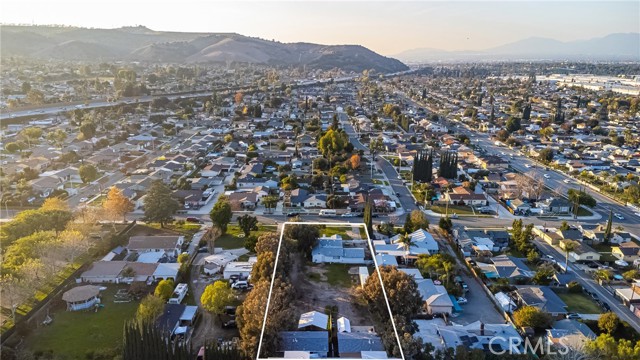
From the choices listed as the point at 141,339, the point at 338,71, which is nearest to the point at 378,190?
the point at 141,339

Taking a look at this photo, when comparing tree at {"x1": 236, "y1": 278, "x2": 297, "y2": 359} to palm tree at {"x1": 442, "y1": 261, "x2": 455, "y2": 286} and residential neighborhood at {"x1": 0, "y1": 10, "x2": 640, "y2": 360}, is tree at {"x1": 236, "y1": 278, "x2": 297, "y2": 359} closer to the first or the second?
residential neighborhood at {"x1": 0, "y1": 10, "x2": 640, "y2": 360}

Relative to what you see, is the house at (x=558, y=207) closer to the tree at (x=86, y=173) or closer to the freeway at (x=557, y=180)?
the freeway at (x=557, y=180)

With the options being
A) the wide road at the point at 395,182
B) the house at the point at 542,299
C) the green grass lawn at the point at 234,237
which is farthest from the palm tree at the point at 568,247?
the green grass lawn at the point at 234,237

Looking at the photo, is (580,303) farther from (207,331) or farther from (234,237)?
(234,237)

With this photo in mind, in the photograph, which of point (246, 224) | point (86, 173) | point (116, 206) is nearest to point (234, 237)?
point (246, 224)

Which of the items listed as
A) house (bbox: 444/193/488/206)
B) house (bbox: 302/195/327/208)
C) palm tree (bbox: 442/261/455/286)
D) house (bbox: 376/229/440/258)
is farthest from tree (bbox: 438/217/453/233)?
house (bbox: 302/195/327/208)

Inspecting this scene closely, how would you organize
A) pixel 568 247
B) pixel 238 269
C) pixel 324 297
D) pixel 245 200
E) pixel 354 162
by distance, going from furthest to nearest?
pixel 354 162 < pixel 245 200 < pixel 568 247 < pixel 238 269 < pixel 324 297

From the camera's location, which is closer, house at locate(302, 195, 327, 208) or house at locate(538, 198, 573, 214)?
house at locate(538, 198, 573, 214)
